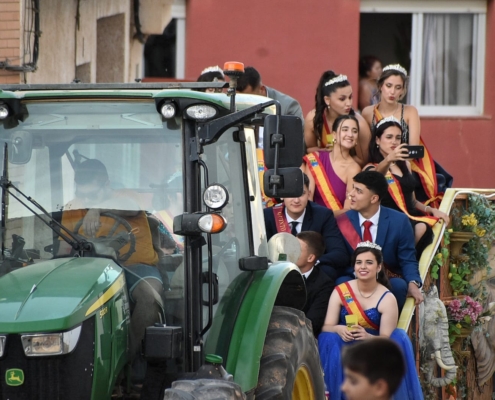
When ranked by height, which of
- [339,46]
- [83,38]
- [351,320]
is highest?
[339,46]

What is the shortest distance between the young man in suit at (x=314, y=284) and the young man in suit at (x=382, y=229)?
0.32m

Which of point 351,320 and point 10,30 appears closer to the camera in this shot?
point 351,320

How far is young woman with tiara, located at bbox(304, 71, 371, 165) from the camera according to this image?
9211mm

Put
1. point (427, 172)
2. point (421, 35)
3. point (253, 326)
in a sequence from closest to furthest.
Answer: point (253, 326) < point (427, 172) < point (421, 35)

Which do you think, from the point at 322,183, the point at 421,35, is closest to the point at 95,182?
the point at 322,183

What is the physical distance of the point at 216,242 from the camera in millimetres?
5527

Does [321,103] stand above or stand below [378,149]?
above

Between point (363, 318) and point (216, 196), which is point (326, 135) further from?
point (216, 196)

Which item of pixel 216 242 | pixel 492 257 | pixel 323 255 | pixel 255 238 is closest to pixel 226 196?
pixel 216 242

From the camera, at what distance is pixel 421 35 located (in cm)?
1534

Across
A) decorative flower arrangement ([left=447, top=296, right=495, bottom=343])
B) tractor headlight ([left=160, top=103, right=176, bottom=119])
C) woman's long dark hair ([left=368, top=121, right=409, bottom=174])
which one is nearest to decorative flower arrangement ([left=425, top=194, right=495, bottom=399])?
decorative flower arrangement ([left=447, top=296, right=495, bottom=343])

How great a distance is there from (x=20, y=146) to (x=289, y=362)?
1.73 meters

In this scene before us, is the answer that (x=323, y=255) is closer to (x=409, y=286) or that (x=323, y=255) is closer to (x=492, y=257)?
(x=409, y=286)

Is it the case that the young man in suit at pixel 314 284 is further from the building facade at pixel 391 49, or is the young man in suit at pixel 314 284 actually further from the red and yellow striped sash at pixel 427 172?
the building facade at pixel 391 49
